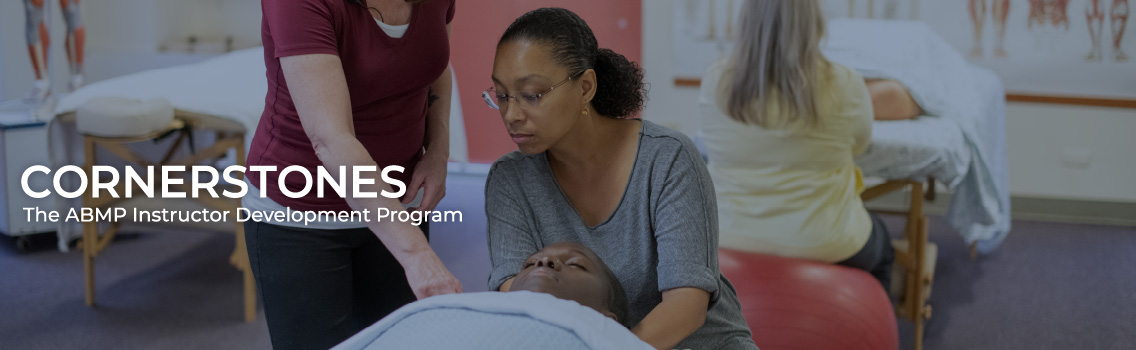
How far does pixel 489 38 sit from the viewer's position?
4.14 meters

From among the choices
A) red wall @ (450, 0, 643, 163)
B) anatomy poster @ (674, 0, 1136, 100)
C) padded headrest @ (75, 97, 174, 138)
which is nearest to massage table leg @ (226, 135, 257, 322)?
padded headrest @ (75, 97, 174, 138)

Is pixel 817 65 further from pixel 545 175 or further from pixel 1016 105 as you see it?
pixel 1016 105

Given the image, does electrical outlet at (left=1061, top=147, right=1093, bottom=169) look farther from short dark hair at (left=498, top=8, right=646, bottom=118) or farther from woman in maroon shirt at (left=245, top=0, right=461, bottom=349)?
woman in maroon shirt at (left=245, top=0, right=461, bottom=349)

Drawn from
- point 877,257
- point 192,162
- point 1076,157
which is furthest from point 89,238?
point 1076,157

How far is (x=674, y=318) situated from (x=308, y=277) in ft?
1.76

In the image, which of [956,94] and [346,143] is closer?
[346,143]

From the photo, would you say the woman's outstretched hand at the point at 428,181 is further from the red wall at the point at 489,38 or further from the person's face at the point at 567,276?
the red wall at the point at 489,38

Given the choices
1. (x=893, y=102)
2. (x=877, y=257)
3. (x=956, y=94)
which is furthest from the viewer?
(x=956, y=94)

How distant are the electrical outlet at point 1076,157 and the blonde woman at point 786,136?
86.5 inches

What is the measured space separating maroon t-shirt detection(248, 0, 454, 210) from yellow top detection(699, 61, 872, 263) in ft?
3.49

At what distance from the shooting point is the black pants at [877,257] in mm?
2438

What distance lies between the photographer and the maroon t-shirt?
3.96 feet

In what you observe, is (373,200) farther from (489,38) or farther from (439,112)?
(489,38)

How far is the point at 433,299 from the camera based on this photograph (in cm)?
105
